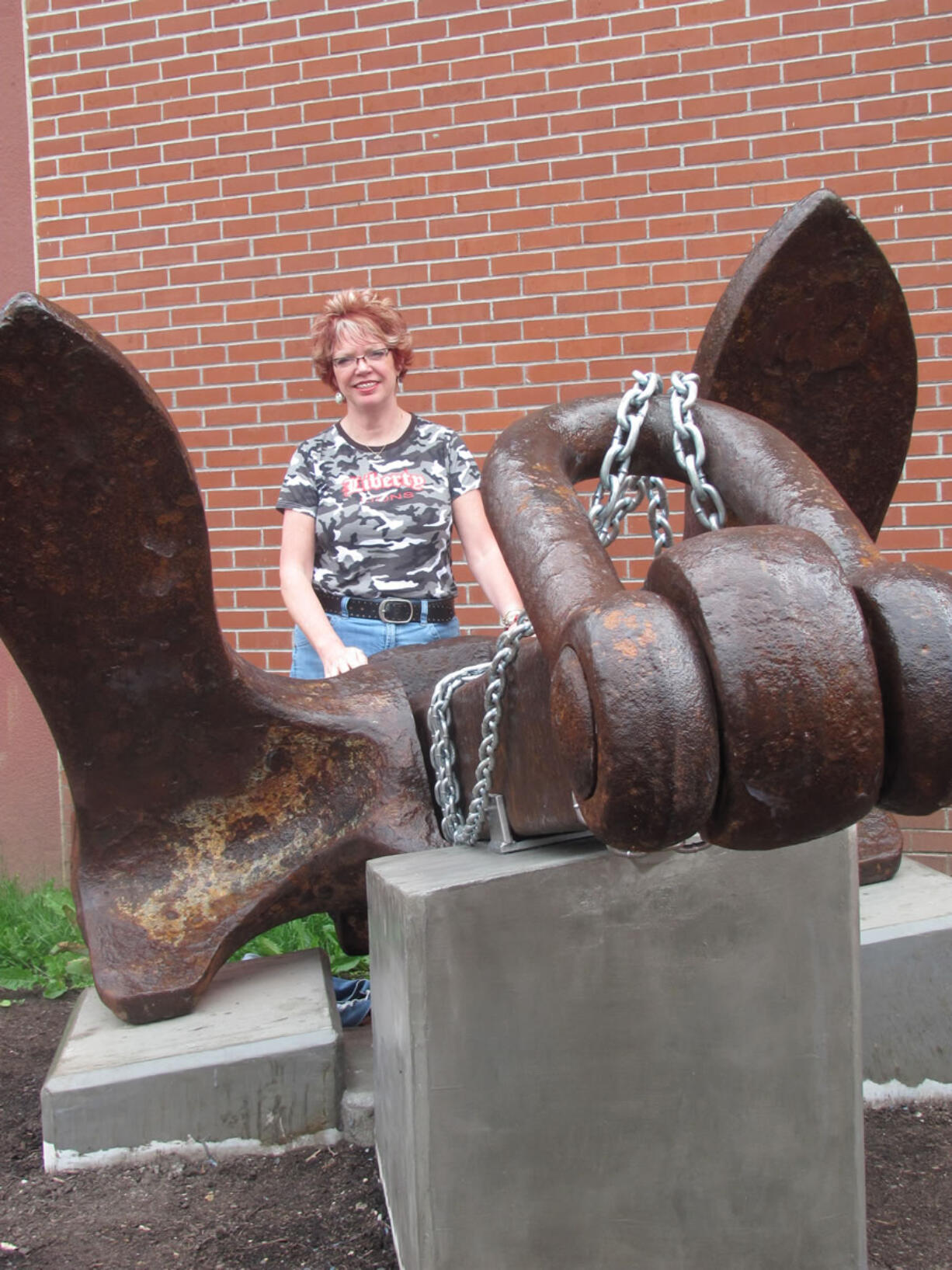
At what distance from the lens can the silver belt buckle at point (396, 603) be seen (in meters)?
3.43

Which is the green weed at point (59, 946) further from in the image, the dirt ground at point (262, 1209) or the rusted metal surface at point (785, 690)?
the rusted metal surface at point (785, 690)

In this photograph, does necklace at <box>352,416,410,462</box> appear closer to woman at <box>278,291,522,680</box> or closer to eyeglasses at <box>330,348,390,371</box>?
woman at <box>278,291,522,680</box>

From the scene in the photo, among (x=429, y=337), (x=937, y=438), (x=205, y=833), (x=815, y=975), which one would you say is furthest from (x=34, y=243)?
(x=815, y=975)

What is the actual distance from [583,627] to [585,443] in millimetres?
637

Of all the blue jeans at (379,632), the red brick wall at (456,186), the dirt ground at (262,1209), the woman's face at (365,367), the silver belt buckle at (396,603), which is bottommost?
the dirt ground at (262,1209)

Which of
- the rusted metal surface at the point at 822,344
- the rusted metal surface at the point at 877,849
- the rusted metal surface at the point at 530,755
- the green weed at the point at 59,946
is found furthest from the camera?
the green weed at the point at 59,946

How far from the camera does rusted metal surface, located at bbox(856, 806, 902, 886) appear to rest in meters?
3.16

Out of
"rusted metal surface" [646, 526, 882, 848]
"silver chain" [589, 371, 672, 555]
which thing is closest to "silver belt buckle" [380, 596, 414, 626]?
"silver chain" [589, 371, 672, 555]

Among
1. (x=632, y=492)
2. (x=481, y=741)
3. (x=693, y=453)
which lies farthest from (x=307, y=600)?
(x=693, y=453)

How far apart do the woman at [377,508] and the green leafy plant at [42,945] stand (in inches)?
55.6

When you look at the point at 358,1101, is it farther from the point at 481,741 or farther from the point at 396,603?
the point at 396,603

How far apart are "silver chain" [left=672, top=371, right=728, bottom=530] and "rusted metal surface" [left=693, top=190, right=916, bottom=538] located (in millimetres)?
676

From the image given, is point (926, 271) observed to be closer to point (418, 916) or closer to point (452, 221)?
point (452, 221)

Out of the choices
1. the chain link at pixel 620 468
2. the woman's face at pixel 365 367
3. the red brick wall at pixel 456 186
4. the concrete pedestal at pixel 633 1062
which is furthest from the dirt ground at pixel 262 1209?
the red brick wall at pixel 456 186
